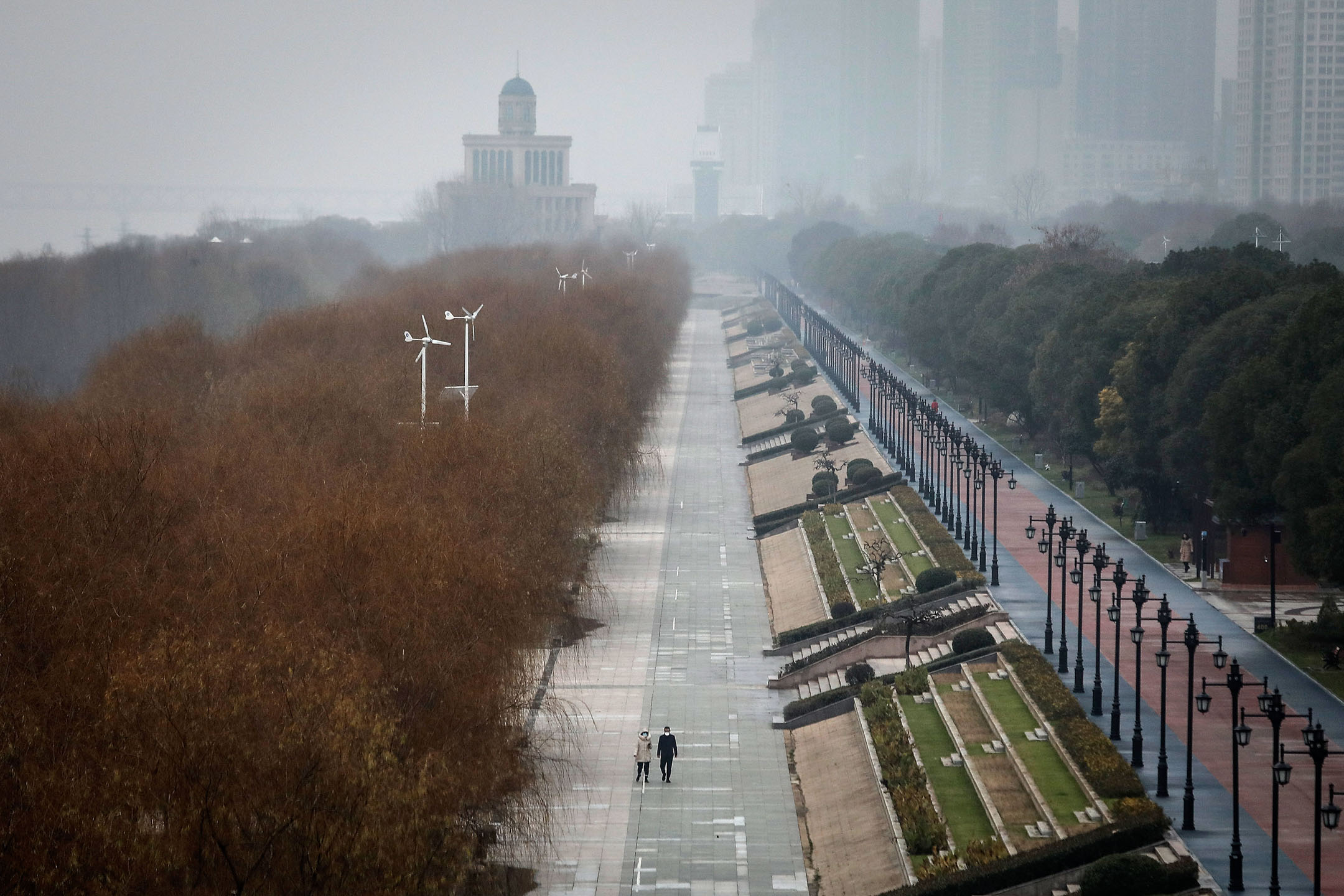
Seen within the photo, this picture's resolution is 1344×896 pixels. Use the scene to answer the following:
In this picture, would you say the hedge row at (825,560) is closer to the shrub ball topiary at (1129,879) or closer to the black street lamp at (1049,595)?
the black street lamp at (1049,595)

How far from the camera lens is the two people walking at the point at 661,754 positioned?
29922mm

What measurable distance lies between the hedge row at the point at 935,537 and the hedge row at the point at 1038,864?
18.4 metres

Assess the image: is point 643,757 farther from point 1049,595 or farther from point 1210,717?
point 1049,595

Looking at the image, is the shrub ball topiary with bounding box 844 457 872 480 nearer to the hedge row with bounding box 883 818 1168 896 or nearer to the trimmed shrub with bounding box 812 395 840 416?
the trimmed shrub with bounding box 812 395 840 416

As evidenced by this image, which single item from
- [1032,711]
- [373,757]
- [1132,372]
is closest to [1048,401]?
[1132,372]

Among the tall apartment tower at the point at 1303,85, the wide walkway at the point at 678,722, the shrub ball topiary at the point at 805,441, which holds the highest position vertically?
the tall apartment tower at the point at 1303,85

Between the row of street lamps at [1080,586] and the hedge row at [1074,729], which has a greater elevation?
the row of street lamps at [1080,586]

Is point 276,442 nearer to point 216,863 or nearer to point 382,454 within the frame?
point 382,454

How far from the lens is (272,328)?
2084 inches

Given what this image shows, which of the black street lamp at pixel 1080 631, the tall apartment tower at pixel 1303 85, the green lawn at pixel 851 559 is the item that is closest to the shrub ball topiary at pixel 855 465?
the green lawn at pixel 851 559

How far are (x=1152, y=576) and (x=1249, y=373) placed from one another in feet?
19.9

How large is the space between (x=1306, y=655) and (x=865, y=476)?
27994 mm

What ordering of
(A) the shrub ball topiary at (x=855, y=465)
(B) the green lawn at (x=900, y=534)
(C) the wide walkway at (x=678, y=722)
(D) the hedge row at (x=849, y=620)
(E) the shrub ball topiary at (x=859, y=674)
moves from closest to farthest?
(C) the wide walkway at (x=678, y=722) → (E) the shrub ball topiary at (x=859, y=674) → (D) the hedge row at (x=849, y=620) → (B) the green lawn at (x=900, y=534) → (A) the shrub ball topiary at (x=855, y=465)

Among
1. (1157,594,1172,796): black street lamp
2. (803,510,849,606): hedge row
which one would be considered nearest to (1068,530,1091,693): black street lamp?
(1157,594,1172,796): black street lamp
